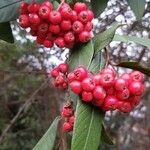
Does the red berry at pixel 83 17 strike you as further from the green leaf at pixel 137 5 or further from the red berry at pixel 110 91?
the green leaf at pixel 137 5

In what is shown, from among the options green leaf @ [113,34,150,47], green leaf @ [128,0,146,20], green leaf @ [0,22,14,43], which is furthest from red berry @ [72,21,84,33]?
green leaf @ [128,0,146,20]

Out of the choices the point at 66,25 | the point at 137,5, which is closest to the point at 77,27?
the point at 66,25

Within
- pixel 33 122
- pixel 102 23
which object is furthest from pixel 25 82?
pixel 102 23

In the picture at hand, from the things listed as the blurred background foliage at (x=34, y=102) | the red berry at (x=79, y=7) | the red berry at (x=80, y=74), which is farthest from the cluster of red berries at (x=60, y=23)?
the blurred background foliage at (x=34, y=102)

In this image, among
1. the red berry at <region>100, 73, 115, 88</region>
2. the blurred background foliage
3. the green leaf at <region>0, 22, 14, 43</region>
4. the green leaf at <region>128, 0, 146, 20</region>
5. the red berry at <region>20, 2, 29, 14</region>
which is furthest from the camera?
the blurred background foliage

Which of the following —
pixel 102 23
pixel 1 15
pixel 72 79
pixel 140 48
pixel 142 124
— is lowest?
pixel 142 124

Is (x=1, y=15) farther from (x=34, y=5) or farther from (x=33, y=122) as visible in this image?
(x=33, y=122)

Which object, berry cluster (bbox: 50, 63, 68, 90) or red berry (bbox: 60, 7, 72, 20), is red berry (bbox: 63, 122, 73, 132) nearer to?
berry cluster (bbox: 50, 63, 68, 90)
